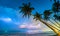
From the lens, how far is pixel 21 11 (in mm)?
46094

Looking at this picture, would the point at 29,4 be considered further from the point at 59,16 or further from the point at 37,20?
the point at 59,16

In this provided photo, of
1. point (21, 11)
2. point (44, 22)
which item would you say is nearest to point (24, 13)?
point (21, 11)

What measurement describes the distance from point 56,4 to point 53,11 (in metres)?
3.33

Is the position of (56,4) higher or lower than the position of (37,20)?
higher

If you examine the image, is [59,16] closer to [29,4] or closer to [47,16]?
[47,16]

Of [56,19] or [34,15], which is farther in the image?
[56,19]

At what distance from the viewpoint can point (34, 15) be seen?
46.2 metres

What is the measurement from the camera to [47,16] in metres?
49.8

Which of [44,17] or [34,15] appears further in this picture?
[44,17]

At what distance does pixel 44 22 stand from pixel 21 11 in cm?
591

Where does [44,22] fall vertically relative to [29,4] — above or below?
below

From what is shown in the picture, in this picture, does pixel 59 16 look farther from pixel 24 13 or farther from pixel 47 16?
pixel 24 13

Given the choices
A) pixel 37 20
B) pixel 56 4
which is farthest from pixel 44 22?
pixel 56 4

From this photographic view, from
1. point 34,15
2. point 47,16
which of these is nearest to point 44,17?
point 47,16
